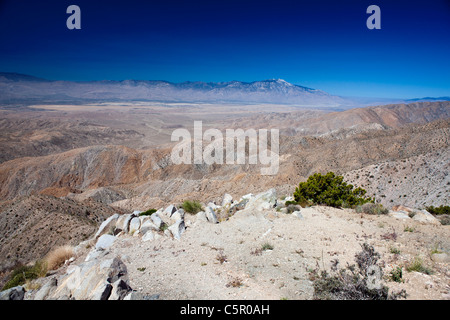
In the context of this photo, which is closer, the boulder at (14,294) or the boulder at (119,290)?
the boulder at (119,290)

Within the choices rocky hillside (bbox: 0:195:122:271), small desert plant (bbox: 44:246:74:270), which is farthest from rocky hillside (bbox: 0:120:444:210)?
small desert plant (bbox: 44:246:74:270)

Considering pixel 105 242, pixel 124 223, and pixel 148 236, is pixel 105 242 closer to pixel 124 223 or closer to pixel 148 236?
pixel 124 223

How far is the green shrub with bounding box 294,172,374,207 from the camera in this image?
45.6 feet

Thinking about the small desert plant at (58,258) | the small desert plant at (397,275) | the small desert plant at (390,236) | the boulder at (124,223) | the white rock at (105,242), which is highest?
Result: the small desert plant at (397,275)

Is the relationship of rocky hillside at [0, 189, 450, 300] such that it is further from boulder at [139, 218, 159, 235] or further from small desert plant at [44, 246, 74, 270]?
small desert plant at [44, 246, 74, 270]

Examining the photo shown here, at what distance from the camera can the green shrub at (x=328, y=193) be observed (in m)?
13.9

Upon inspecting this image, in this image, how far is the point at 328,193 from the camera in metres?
14.3

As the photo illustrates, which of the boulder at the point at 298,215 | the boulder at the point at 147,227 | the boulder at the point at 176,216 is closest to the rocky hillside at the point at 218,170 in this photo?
the boulder at the point at 298,215

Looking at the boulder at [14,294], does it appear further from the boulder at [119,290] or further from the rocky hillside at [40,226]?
the rocky hillside at [40,226]
